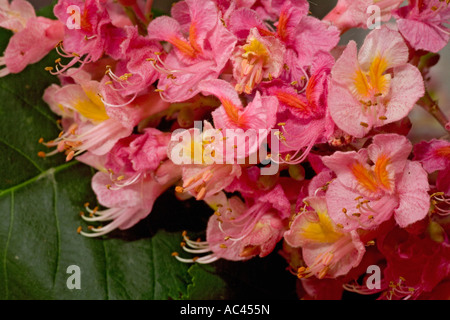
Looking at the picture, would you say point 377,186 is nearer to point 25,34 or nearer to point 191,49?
point 191,49

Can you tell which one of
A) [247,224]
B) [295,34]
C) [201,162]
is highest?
[295,34]

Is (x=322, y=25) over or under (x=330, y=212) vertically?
over

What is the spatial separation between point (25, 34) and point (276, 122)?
0.33 meters

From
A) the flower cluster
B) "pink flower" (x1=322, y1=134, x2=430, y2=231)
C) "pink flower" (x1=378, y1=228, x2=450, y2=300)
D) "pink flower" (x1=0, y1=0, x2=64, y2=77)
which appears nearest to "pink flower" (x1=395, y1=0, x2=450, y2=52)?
the flower cluster

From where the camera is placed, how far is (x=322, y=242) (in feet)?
2.06

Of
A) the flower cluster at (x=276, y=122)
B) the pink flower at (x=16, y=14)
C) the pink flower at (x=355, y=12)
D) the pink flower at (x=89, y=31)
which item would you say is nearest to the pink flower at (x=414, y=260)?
the flower cluster at (x=276, y=122)

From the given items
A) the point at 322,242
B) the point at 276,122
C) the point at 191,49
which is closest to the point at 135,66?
the point at 191,49

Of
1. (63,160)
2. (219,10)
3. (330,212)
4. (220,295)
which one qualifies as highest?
(219,10)

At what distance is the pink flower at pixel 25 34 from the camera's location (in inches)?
26.8

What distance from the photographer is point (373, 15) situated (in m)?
0.58
